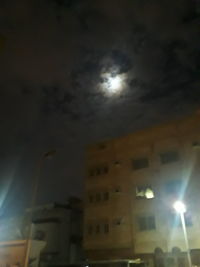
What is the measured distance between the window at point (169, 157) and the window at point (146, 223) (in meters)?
7.25

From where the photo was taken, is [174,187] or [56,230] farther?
[56,230]

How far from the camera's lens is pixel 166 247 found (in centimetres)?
2864

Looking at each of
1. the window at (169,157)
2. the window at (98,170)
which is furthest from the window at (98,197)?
the window at (169,157)

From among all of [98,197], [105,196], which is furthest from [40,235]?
[105,196]

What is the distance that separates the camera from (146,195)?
32938 mm

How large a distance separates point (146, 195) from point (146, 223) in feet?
11.3

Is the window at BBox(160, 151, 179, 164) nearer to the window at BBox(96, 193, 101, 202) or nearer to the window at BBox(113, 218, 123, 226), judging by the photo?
the window at BBox(113, 218, 123, 226)

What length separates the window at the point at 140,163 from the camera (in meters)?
34.6

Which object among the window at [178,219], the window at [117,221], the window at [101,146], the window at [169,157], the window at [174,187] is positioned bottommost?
the window at [178,219]

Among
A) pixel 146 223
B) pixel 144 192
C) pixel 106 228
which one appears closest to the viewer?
pixel 146 223

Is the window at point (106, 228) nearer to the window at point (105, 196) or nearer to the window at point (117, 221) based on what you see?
the window at point (117, 221)

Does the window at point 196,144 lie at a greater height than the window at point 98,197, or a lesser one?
greater

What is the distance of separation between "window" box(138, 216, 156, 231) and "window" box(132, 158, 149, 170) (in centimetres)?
660

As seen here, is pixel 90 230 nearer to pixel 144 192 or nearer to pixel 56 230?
pixel 56 230
